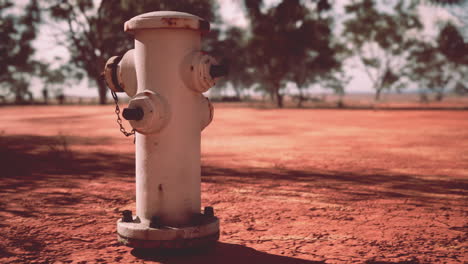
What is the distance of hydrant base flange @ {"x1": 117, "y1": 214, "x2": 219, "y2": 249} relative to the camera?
12.0 feet

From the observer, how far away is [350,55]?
72812 millimetres

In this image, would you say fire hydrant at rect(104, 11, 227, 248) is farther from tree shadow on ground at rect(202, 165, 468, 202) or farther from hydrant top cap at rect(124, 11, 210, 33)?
tree shadow on ground at rect(202, 165, 468, 202)

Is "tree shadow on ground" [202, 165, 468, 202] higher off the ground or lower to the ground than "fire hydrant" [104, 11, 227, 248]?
lower

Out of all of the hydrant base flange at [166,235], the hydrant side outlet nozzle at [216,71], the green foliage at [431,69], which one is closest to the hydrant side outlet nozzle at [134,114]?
the hydrant side outlet nozzle at [216,71]

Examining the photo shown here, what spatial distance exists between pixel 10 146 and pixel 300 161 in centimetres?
729

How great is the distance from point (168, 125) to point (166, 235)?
0.80 m

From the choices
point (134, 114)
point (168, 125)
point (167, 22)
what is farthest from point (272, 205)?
point (167, 22)

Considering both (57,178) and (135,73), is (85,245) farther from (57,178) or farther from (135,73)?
(57,178)

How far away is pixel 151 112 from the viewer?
11.6ft

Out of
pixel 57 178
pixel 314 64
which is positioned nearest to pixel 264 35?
pixel 314 64

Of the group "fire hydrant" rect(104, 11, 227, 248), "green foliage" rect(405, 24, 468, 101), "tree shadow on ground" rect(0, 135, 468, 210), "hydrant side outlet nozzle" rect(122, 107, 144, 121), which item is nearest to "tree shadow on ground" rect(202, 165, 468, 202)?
"tree shadow on ground" rect(0, 135, 468, 210)

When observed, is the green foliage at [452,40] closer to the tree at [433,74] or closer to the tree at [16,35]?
the tree at [16,35]

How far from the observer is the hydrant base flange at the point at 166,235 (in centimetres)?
367

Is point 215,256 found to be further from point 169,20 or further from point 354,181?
point 354,181
